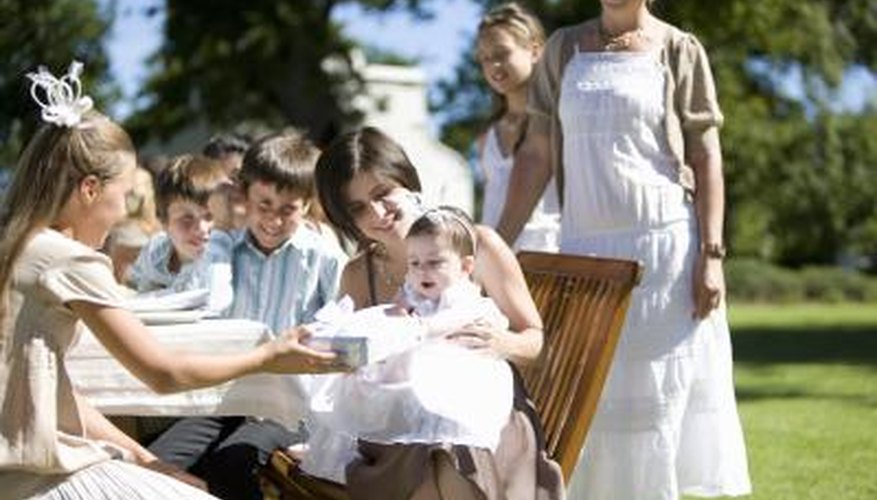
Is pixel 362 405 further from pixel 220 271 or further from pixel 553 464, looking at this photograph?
pixel 220 271

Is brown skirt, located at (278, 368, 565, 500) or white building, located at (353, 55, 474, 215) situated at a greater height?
brown skirt, located at (278, 368, 565, 500)

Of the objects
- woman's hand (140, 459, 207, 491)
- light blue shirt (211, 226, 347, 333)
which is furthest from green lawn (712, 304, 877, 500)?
woman's hand (140, 459, 207, 491)

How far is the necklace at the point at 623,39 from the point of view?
5.02 meters

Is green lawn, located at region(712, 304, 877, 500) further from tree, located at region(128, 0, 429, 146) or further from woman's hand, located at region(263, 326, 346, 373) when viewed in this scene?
tree, located at region(128, 0, 429, 146)

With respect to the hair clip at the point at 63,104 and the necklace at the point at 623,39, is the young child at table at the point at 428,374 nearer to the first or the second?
the hair clip at the point at 63,104

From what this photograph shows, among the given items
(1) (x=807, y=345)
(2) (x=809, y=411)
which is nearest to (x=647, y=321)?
(2) (x=809, y=411)

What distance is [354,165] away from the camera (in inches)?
166

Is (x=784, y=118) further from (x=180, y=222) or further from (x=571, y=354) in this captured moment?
(x=571, y=354)

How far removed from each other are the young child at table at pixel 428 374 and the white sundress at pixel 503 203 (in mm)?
2419

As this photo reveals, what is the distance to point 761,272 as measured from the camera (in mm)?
46406

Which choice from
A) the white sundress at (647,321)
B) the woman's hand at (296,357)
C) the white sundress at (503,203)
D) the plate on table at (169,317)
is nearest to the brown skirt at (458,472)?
the woman's hand at (296,357)

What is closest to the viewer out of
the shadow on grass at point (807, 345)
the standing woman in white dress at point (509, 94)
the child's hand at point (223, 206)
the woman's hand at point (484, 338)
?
the woman's hand at point (484, 338)

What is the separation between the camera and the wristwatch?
492 cm

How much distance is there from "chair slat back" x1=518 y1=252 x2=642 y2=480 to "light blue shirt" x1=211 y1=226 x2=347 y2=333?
671mm
